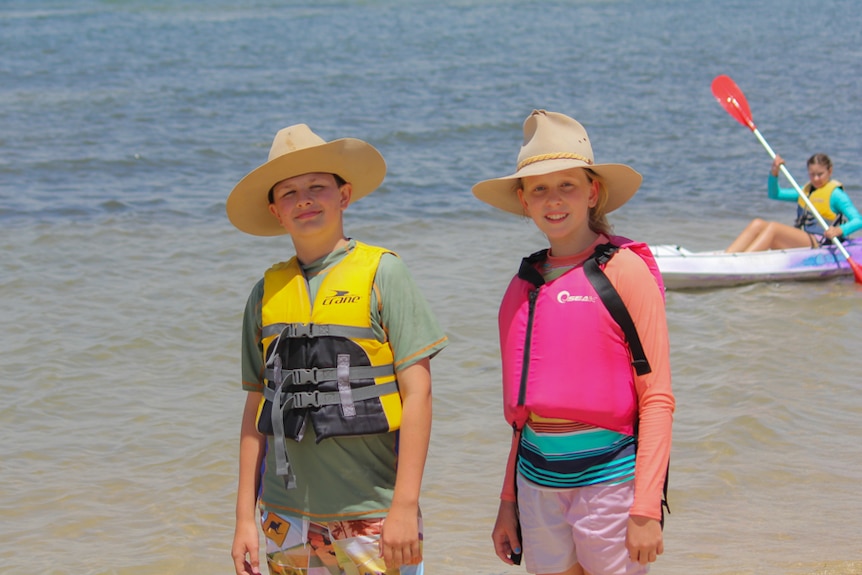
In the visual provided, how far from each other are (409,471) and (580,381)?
1.58 feet

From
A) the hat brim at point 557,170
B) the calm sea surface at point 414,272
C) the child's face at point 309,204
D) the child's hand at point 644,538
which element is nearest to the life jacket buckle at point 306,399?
the child's face at point 309,204

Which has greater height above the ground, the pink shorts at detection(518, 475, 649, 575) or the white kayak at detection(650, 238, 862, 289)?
the white kayak at detection(650, 238, 862, 289)

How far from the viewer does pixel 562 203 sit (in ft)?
8.94

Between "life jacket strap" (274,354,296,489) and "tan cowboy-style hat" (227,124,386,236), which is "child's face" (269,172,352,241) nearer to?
"tan cowboy-style hat" (227,124,386,236)

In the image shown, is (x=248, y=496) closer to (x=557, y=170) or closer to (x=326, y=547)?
(x=326, y=547)

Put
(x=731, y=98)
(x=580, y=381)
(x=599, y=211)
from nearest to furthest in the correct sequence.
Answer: (x=580, y=381) → (x=599, y=211) → (x=731, y=98)

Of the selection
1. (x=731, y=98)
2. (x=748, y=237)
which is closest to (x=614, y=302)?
(x=748, y=237)

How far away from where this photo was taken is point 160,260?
9.38 metres

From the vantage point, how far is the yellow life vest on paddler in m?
2.63

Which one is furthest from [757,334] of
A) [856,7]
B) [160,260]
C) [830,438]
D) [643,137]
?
[856,7]

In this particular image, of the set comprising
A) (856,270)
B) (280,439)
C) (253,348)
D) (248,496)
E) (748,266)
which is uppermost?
(748,266)

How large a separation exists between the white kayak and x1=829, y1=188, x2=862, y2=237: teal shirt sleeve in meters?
0.23

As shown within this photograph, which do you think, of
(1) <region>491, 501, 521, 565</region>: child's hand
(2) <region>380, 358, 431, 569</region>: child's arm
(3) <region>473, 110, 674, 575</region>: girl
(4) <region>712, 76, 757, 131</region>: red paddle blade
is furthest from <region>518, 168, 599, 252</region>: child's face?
(4) <region>712, 76, 757, 131</region>: red paddle blade

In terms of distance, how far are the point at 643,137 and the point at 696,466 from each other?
11696 millimetres
